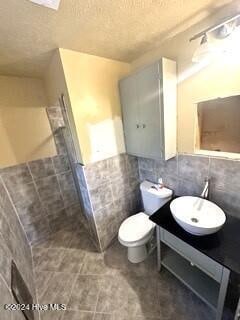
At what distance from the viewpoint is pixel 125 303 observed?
1.31m

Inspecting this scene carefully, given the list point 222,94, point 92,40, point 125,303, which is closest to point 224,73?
point 222,94

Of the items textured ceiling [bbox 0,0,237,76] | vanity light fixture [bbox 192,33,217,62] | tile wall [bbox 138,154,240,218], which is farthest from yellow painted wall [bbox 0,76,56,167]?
vanity light fixture [bbox 192,33,217,62]

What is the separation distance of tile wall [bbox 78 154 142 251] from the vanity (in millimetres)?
639

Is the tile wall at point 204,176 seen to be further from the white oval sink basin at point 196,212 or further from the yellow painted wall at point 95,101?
the yellow painted wall at point 95,101

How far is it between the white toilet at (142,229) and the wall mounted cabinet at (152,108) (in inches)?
17.0

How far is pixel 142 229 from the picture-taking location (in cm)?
159

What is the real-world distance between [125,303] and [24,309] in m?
0.81

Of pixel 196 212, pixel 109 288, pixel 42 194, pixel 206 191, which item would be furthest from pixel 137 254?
pixel 42 194

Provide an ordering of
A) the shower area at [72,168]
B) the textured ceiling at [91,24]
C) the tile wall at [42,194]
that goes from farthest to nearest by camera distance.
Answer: the tile wall at [42,194] < the shower area at [72,168] < the textured ceiling at [91,24]

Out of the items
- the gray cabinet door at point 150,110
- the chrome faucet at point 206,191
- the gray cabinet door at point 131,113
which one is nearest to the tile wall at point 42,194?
the gray cabinet door at point 131,113

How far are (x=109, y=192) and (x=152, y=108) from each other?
1.05 meters

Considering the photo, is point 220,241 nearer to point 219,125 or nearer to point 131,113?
point 219,125

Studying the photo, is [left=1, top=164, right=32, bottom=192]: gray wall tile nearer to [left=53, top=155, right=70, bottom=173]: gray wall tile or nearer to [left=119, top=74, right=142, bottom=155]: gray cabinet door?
[left=53, top=155, right=70, bottom=173]: gray wall tile

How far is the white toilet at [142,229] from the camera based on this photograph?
1.51 meters
